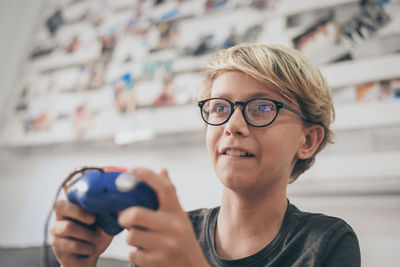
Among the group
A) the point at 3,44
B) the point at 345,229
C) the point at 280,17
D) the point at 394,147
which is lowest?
the point at 345,229

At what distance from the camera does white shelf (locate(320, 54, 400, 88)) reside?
37.8 inches

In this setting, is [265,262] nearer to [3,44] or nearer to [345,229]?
[345,229]

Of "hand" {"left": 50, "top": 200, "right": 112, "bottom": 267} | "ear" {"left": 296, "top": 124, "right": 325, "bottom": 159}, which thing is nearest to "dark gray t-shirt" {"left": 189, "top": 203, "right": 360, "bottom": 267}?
"ear" {"left": 296, "top": 124, "right": 325, "bottom": 159}

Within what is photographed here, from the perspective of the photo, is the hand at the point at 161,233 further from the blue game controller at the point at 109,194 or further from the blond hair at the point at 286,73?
the blond hair at the point at 286,73

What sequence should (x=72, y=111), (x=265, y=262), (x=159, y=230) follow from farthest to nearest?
1. (x=72, y=111)
2. (x=265, y=262)
3. (x=159, y=230)

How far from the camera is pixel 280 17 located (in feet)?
3.79

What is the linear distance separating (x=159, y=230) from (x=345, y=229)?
15.5 inches

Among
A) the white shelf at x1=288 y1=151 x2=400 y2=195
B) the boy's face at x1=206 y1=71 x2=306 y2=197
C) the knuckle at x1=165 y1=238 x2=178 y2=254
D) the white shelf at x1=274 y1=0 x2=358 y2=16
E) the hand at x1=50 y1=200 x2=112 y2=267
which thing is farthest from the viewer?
the white shelf at x1=274 y1=0 x2=358 y2=16

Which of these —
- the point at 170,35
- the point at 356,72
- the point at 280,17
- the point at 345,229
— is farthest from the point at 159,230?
the point at 170,35

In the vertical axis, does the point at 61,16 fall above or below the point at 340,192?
above

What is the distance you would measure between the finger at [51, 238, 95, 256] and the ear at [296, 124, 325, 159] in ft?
1.46

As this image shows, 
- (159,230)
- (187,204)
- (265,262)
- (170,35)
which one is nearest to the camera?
(159,230)

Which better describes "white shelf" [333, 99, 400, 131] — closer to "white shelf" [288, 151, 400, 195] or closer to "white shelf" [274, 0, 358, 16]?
"white shelf" [288, 151, 400, 195]

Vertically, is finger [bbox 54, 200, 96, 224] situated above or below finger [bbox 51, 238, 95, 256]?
above
